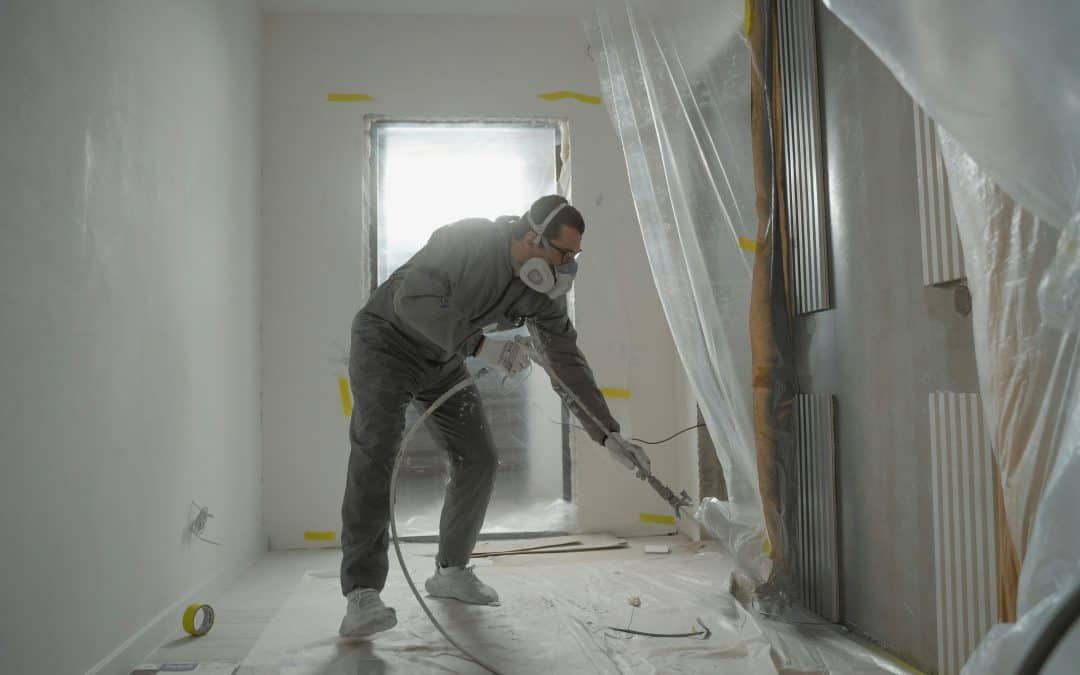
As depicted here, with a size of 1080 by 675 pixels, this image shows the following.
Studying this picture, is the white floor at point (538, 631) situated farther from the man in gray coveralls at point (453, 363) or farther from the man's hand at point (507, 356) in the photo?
the man's hand at point (507, 356)

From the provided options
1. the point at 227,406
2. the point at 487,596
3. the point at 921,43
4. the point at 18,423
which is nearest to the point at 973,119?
the point at 921,43

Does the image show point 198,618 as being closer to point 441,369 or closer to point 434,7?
point 441,369

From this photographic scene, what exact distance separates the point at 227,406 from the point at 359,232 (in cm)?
94

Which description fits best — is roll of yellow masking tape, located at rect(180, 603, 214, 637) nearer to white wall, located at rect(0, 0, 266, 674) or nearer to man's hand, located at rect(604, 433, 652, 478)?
white wall, located at rect(0, 0, 266, 674)

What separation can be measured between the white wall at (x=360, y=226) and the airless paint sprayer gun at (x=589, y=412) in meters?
1.08

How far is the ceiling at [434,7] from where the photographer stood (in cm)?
301

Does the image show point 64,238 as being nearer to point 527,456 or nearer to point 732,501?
point 732,501

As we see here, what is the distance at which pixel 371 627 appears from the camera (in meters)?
1.77

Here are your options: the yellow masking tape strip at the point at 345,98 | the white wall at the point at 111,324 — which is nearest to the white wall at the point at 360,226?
the yellow masking tape strip at the point at 345,98

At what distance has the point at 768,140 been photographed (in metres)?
1.95

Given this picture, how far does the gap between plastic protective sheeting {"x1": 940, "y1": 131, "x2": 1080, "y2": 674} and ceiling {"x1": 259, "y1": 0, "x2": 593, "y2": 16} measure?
7.76ft

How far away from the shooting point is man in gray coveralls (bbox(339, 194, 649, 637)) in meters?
1.79

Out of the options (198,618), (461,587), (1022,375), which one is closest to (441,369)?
(461,587)

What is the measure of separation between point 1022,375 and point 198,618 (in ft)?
6.26
